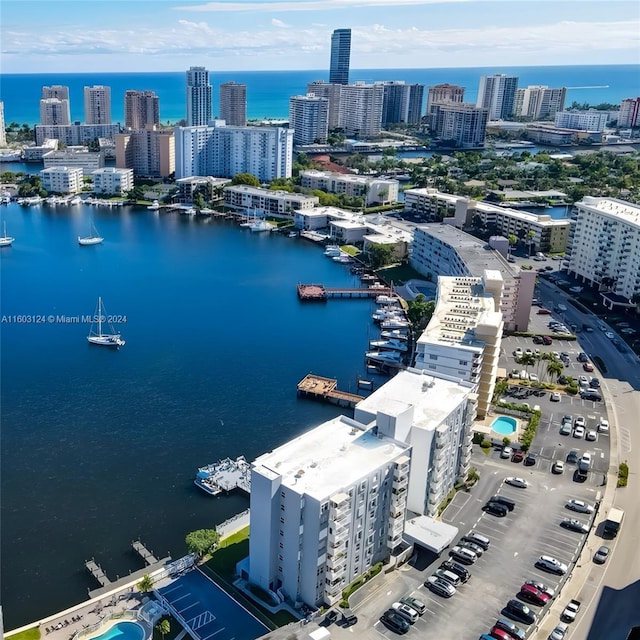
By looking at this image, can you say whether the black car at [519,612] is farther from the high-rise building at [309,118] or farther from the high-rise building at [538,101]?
the high-rise building at [538,101]

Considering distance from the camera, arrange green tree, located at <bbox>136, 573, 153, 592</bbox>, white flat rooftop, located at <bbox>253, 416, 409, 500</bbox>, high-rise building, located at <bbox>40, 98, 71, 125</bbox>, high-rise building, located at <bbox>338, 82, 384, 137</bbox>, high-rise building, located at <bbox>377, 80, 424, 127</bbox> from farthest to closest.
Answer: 1. high-rise building, located at <bbox>377, 80, 424, 127</bbox>
2. high-rise building, located at <bbox>338, 82, 384, 137</bbox>
3. high-rise building, located at <bbox>40, 98, 71, 125</bbox>
4. green tree, located at <bbox>136, 573, 153, 592</bbox>
5. white flat rooftop, located at <bbox>253, 416, 409, 500</bbox>

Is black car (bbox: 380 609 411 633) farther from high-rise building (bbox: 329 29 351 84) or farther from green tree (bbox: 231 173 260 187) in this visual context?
high-rise building (bbox: 329 29 351 84)

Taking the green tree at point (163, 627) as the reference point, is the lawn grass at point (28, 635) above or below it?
below

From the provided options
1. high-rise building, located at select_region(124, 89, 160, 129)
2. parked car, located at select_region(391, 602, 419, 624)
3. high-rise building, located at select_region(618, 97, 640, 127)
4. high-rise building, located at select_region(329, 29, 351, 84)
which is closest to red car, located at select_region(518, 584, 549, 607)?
parked car, located at select_region(391, 602, 419, 624)

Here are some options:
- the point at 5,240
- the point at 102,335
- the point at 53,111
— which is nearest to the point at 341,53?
the point at 53,111

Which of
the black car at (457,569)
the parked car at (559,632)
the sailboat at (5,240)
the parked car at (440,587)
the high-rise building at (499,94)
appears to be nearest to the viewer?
the parked car at (559,632)

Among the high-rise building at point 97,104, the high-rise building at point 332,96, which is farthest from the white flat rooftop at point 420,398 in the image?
the high-rise building at point 332,96

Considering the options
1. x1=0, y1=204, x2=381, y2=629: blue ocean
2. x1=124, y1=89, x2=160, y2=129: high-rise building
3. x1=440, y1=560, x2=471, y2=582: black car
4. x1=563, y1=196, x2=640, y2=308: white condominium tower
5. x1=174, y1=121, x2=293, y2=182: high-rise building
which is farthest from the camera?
x1=124, y1=89, x2=160, y2=129: high-rise building

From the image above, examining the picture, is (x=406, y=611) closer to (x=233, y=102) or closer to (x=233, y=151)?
(x=233, y=151)
